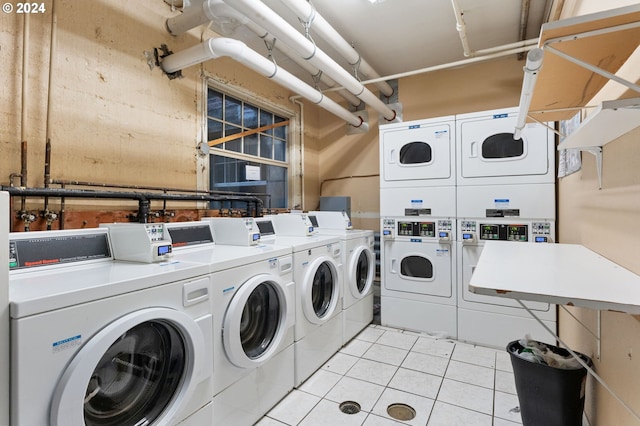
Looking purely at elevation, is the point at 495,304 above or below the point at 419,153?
below

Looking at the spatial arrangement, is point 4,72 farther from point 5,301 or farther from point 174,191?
point 5,301

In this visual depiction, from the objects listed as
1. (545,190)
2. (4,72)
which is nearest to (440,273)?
(545,190)

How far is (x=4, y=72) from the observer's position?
1984 millimetres

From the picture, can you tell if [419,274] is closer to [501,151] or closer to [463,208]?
[463,208]

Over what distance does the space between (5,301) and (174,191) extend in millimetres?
2055

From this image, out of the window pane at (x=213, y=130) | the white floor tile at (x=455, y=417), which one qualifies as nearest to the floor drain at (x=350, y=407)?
the white floor tile at (x=455, y=417)

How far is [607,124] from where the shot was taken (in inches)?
47.6

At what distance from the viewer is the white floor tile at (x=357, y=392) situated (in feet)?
7.09

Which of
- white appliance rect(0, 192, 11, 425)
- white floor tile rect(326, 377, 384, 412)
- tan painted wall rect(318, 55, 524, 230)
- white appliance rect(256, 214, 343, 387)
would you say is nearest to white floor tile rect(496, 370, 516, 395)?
white floor tile rect(326, 377, 384, 412)

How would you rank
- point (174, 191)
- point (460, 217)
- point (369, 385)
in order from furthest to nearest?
point (460, 217) < point (174, 191) < point (369, 385)

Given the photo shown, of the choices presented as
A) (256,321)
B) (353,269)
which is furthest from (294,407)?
(353,269)

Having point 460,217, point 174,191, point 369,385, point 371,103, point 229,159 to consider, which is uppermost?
point 371,103

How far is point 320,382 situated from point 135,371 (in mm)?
1458

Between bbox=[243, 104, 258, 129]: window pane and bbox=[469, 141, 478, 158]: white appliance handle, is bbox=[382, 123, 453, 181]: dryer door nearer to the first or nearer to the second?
bbox=[469, 141, 478, 158]: white appliance handle
